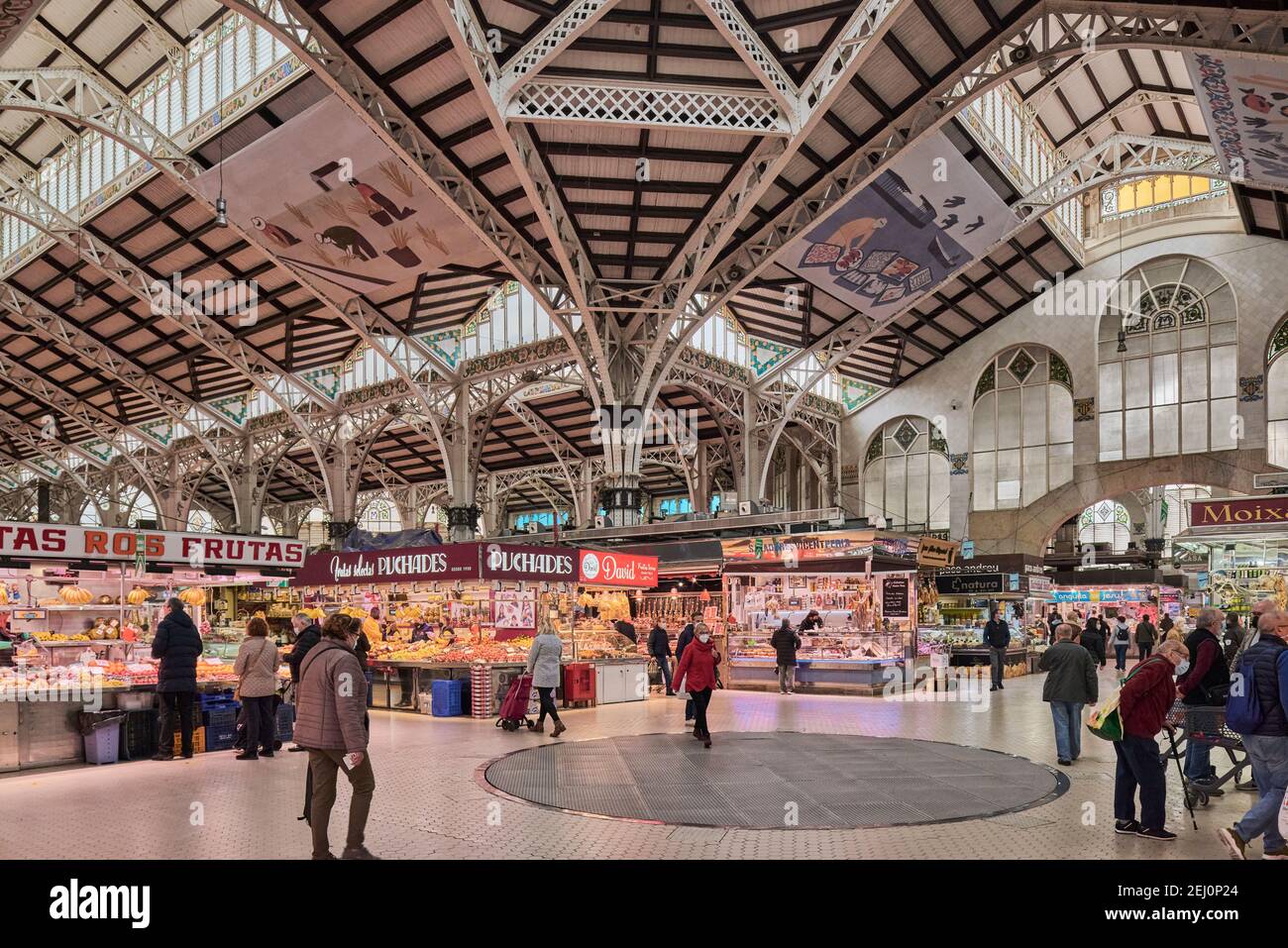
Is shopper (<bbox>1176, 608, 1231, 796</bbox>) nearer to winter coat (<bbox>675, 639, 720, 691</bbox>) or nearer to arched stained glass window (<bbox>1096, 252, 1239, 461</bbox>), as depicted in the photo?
winter coat (<bbox>675, 639, 720, 691</bbox>)

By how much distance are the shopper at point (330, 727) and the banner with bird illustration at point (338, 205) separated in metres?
14.1

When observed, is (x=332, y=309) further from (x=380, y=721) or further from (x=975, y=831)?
(x=975, y=831)

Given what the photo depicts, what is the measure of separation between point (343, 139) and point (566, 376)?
13.3 m

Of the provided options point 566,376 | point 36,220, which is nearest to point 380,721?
point 36,220

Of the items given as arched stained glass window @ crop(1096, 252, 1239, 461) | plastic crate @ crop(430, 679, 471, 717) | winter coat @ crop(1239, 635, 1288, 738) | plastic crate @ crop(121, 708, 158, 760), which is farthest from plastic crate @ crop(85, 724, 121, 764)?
arched stained glass window @ crop(1096, 252, 1239, 461)

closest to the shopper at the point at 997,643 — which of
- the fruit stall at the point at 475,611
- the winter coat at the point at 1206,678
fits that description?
the fruit stall at the point at 475,611

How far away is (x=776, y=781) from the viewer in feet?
29.4

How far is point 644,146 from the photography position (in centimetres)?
1786

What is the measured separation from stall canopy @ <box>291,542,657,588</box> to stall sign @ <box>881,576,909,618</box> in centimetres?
443

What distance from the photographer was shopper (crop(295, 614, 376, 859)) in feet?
18.5

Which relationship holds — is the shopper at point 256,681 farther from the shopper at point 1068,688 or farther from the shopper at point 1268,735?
the shopper at point 1268,735

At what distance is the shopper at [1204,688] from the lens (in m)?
7.49

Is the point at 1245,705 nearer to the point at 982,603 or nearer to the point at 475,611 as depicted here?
the point at 475,611

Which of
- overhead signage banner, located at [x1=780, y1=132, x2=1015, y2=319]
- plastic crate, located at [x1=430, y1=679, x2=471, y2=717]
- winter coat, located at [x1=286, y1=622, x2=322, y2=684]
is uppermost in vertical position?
overhead signage banner, located at [x1=780, y1=132, x2=1015, y2=319]
